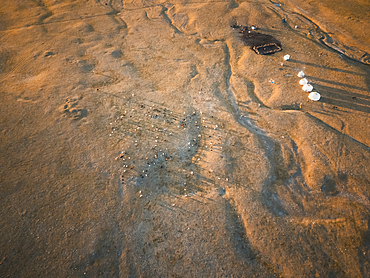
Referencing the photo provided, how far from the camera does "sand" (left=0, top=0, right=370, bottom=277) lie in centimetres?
484

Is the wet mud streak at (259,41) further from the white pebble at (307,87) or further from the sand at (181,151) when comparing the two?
the white pebble at (307,87)

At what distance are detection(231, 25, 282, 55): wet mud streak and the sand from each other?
32cm

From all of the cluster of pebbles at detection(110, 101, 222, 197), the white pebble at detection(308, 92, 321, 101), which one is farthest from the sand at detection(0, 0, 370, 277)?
the white pebble at detection(308, 92, 321, 101)

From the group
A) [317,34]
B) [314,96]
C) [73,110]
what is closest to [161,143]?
[73,110]

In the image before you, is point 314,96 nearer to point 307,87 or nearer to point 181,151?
point 307,87

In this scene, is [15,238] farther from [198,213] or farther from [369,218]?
[369,218]

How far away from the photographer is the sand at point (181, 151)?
484 cm

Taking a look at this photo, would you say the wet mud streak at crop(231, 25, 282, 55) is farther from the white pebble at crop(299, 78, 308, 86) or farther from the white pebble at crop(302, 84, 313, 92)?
the white pebble at crop(302, 84, 313, 92)

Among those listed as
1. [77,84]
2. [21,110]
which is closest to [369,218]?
[77,84]

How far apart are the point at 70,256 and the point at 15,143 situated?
13.5ft

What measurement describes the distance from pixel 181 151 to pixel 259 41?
24.0 ft

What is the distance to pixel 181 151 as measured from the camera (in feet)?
21.2

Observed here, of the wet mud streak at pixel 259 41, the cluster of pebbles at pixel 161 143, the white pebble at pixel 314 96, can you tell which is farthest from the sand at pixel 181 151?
the wet mud streak at pixel 259 41

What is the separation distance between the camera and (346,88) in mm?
8172
